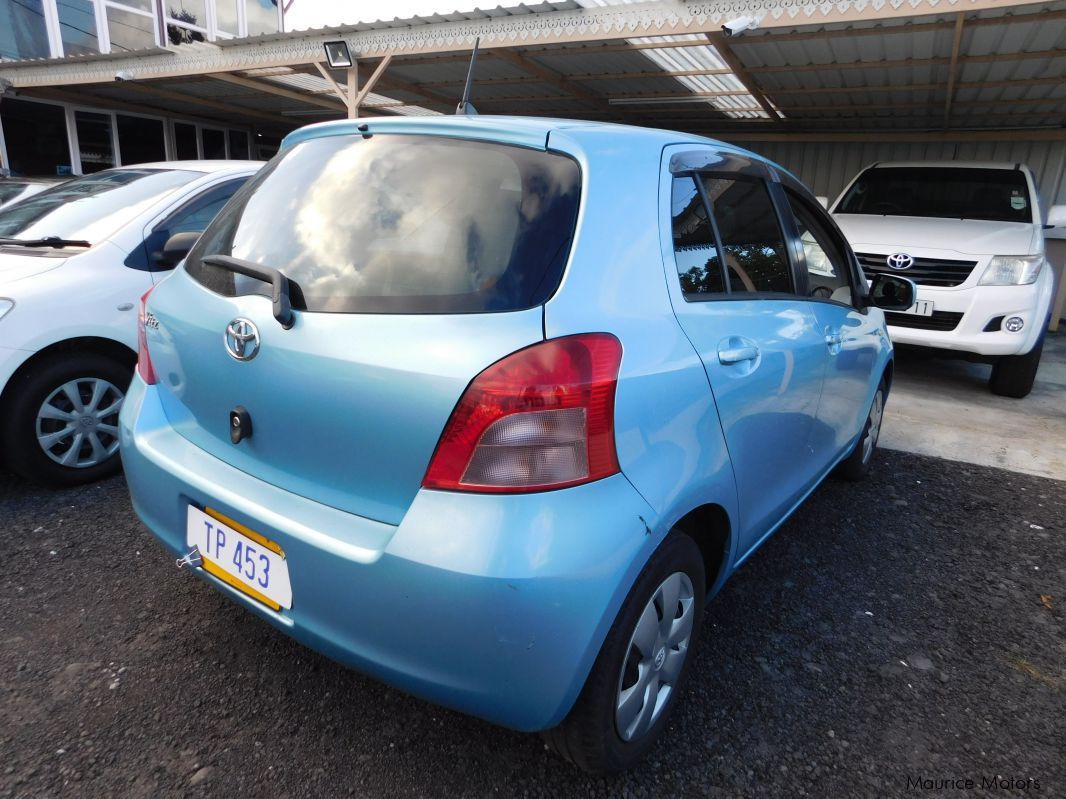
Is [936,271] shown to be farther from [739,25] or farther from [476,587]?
[476,587]

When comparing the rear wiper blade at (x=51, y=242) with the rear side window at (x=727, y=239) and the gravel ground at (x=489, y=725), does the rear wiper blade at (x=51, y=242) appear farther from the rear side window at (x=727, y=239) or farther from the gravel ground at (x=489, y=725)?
the rear side window at (x=727, y=239)

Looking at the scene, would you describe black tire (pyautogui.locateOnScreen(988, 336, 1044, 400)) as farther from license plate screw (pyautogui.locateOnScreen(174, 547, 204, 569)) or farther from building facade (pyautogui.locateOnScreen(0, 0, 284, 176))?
building facade (pyautogui.locateOnScreen(0, 0, 284, 176))

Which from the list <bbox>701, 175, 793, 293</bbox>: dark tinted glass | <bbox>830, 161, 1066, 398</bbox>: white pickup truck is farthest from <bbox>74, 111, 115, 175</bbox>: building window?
<bbox>701, 175, 793, 293</bbox>: dark tinted glass

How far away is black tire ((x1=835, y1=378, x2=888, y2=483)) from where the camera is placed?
3582 millimetres

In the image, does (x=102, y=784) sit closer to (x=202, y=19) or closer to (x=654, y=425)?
(x=654, y=425)

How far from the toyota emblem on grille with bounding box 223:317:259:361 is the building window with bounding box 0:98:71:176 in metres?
14.3

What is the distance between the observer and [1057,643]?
8.06ft

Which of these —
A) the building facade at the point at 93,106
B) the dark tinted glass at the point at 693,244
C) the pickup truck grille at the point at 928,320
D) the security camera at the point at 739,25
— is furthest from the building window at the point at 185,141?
the dark tinted glass at the point at 693,244

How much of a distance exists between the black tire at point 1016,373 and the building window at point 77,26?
49.9ft

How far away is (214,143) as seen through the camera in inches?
615

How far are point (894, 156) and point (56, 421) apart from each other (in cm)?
1240

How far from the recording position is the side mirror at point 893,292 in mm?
3184

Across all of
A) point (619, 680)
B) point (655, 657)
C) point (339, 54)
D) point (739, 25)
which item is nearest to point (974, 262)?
point (739, 25)

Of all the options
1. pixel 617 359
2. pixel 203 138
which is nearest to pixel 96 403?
pixel 617 359
